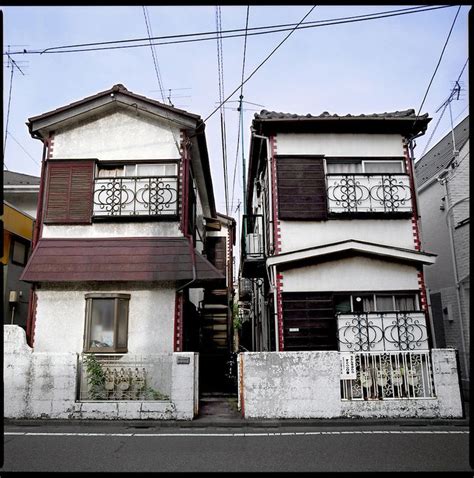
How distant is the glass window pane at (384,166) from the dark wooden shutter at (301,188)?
1349 millimetres

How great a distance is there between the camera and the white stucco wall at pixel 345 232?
11.1m

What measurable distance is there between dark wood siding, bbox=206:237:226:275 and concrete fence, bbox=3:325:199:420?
933cm

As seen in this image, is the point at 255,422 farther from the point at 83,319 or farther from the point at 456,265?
the point at 456,265

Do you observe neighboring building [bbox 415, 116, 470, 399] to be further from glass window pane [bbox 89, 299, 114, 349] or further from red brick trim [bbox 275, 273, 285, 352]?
glass window pane [bbox 89, 299, 114, 349]

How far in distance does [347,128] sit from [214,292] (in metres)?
8.81

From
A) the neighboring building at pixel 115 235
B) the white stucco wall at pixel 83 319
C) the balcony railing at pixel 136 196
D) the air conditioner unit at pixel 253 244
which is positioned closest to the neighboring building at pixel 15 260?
the neighboring building at pixel 115 235

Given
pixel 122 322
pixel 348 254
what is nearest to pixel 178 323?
pixel 122 322

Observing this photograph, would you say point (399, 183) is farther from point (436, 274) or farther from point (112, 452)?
point (112, 452)

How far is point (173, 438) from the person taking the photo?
24.3ft

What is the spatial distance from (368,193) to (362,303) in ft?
9.51

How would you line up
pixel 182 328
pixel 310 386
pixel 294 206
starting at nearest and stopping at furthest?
1. pixel 310 386
2. pixel 182 328
3. pixel 294 206

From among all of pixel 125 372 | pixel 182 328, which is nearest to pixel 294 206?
pixel 182 328

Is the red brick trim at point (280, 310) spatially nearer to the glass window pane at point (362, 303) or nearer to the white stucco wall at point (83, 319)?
the glass window pane at point (362, 303)

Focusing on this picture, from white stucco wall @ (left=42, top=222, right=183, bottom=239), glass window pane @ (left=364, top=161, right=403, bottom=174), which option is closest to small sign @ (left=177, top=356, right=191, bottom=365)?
white stucco wall @ (left=42, top=222, right=183, bottom=239)
